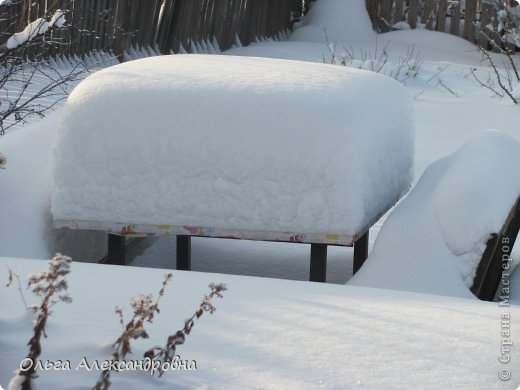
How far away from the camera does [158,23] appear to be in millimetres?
11148

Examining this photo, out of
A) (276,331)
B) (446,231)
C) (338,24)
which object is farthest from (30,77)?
(338,24)

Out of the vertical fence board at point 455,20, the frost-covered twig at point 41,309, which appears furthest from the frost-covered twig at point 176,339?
A: the vertical fence board at point 455,20

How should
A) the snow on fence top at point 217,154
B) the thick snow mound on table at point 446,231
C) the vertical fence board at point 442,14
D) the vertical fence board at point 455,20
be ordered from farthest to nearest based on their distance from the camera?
the vertical fence board at point 442,14, the vertical fence board at point 455,20, the snow on fence top at point 217,154, the thick snow mound on table at point 446,231

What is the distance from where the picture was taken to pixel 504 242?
4.06 m

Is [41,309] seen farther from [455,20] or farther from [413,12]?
[413,12]

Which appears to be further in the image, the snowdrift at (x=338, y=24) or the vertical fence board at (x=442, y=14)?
the vertical fence board at (x=442, y=14)

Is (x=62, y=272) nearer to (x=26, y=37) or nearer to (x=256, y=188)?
(x=256, y=188)

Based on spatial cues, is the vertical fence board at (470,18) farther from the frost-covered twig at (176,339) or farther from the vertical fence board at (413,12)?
the frost-covered twig at (176,339)

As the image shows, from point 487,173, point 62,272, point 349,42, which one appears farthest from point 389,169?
point 349,42

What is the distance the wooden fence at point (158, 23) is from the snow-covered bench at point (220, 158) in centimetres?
404

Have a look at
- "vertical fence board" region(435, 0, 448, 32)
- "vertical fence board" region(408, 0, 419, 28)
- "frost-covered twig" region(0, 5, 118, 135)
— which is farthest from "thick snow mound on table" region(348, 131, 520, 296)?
"vertical fence board" region(408, 0, 419, 28)

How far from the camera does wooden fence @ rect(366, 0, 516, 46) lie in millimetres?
14945

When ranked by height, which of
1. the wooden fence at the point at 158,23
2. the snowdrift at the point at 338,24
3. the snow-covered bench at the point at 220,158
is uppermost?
the snow-covered bench at the point at 220,158

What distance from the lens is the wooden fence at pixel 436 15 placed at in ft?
49.0
